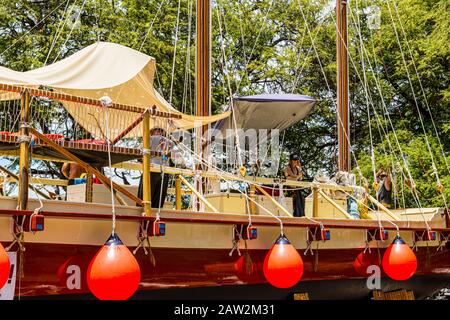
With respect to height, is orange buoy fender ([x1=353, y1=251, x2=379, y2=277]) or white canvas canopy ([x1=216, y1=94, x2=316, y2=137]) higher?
white canvas canopy ([x1=216, y1=94, x2=316, y2=137])

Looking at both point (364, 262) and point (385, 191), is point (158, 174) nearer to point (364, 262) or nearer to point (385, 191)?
point (364, 262)

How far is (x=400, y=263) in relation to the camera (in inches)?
369

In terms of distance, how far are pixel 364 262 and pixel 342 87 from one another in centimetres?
615

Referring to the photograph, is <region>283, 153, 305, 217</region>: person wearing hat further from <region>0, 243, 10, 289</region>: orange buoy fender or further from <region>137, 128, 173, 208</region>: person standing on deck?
<region>0, 243, 10, 289</region>: orange buoy fender

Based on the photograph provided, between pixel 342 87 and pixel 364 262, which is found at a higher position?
pixel 342 87

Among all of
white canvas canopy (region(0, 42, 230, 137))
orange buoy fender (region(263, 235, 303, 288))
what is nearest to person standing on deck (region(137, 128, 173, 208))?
white canvas canopy (region(0, 42, 230, 137))

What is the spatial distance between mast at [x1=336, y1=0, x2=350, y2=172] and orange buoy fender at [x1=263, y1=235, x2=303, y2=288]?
7.09m

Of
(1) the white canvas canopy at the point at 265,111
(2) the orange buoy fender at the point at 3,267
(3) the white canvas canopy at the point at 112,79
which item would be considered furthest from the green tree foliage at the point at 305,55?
(2) the orange buoy fender at the point at 3,267

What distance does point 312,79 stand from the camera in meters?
25.6

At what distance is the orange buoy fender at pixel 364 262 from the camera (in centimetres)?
1029

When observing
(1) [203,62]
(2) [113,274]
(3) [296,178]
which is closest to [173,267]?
(2) [113,274]

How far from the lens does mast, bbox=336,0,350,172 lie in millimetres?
14820

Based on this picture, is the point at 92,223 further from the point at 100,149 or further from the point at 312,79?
the point at 312,79
